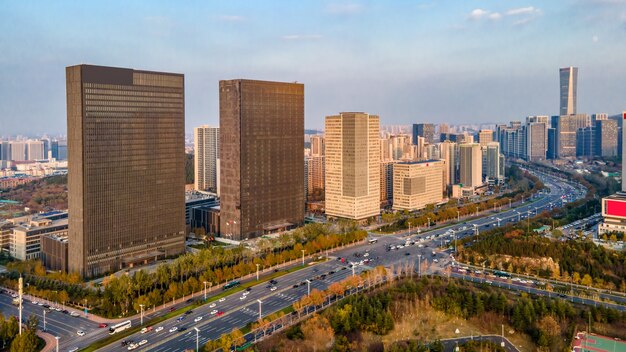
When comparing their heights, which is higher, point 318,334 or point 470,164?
point 470,164

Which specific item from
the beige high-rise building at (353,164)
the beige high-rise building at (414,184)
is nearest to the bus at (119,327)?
the beige high-rise building at (353,164)

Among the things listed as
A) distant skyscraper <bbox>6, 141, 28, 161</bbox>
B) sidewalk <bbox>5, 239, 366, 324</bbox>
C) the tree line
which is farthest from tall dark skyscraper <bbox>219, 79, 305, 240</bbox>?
distant skyscraper <bbox>6, 141, 28, 161</bbox>

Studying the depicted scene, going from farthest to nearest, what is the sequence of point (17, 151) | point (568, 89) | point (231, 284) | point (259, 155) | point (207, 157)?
point (568, 89) < point (17, 151) < point (207, 157) < point (259, 155) < point (231, 284)

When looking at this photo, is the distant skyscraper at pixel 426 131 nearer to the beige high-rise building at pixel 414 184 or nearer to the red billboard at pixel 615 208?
the beige high-rise building at pixel 414 184

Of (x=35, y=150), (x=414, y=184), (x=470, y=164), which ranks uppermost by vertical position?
(x=35, y=150)

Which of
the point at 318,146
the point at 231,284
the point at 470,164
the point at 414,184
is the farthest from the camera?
the point at 318,146

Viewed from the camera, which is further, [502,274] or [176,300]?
[502,274]

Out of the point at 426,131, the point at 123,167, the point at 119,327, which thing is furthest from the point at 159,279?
the point at 426,131

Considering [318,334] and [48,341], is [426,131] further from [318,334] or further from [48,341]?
[48,341]
